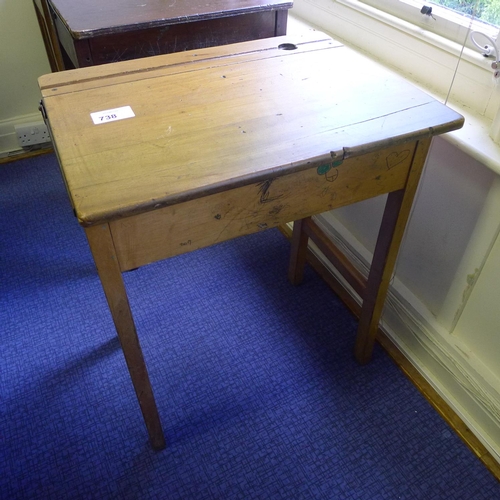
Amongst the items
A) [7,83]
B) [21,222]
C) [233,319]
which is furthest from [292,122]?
[7,83]

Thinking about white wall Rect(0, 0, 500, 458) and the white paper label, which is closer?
the white paper label

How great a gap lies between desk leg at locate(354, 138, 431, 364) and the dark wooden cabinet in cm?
75

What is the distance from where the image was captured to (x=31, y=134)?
90.0 inches

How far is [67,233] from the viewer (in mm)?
1885

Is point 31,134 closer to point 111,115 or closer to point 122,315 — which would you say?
point 111,115

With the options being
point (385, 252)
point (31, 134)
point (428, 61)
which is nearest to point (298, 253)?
point (385, 252)

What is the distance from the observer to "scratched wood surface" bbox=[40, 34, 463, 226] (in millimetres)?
742

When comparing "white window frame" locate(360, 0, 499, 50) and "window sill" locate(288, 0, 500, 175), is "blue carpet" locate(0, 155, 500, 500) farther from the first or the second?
"white window frame" locate(360, 0, 499, 50)

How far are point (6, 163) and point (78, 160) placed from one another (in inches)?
69.3

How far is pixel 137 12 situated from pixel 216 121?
67 centimetres

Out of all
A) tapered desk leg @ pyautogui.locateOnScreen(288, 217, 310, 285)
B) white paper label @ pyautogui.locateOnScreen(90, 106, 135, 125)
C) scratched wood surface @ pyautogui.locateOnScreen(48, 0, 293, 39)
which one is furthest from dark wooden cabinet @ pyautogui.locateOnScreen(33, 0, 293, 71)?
tapered desk leg @ pyautogui.locateOnScreen(288, 217, 310, 285)

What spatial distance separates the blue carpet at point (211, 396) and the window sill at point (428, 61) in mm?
692

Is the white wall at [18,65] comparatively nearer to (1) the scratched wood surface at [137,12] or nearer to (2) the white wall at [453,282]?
(1) the scratched wood surface at [137,12]

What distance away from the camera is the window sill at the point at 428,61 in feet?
3.57
